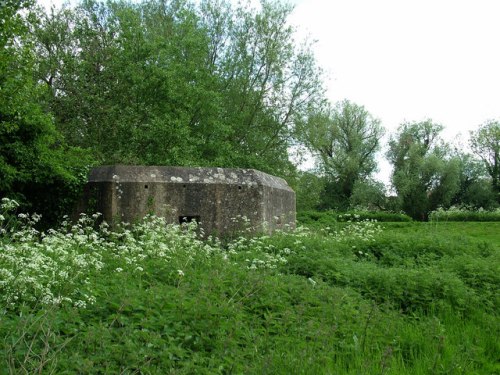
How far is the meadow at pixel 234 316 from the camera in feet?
11.6

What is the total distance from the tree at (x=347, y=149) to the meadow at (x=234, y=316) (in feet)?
120

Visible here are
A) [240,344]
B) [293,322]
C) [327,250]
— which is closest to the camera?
[240,344]

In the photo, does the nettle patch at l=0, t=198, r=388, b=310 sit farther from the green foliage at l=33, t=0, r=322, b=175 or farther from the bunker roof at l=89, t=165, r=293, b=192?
the green foliage at l=33, t=0, r=322, b=175

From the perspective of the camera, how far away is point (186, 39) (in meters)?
19.6

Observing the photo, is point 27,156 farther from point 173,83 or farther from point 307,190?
point 307,190

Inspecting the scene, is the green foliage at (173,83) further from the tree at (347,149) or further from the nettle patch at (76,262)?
the tree at (347,149)

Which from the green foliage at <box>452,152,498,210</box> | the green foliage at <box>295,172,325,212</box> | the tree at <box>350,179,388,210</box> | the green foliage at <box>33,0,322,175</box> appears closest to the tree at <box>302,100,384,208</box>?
the tree at <box>350,179,388,210</box>

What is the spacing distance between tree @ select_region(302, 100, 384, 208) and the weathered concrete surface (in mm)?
32406

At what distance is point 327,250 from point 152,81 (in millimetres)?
11656

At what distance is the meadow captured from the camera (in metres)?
3.52

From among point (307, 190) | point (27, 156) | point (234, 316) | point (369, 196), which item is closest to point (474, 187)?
point (369, 196)

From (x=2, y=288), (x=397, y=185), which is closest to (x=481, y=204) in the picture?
(x=397, y=185)

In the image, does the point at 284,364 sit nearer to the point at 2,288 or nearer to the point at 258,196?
the point at 2,288

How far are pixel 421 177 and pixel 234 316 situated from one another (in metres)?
39.1
